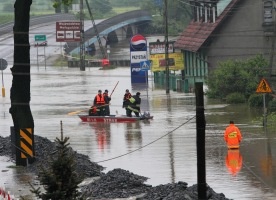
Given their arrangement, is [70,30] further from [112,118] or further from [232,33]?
[112,118]

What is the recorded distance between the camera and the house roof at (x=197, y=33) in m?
62.8

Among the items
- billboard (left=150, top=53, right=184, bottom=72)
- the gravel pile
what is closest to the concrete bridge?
billboard (left=150, top=53, right=184, bottom=72)

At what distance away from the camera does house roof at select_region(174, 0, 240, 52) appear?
206 ft

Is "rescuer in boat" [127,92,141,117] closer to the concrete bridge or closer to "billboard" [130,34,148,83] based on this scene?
"billboard" [130,34,148,83]

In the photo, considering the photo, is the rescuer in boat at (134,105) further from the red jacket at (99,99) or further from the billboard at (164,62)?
the billboard at (164,62)

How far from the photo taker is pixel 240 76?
52938 millimetres

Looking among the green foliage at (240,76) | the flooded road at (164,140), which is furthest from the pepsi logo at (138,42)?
the green foliage at (240,76)

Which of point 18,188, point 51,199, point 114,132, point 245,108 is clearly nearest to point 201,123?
point 51,199

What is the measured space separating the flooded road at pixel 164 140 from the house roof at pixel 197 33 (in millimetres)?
4084

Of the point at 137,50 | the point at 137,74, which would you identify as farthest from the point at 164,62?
the point at 137,50

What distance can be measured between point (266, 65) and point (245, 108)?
14.2 ft

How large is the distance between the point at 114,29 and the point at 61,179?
330 feet

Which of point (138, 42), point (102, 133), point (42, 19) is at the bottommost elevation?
point (102, 133)

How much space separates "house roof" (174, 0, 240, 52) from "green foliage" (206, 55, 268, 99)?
27.1ft
